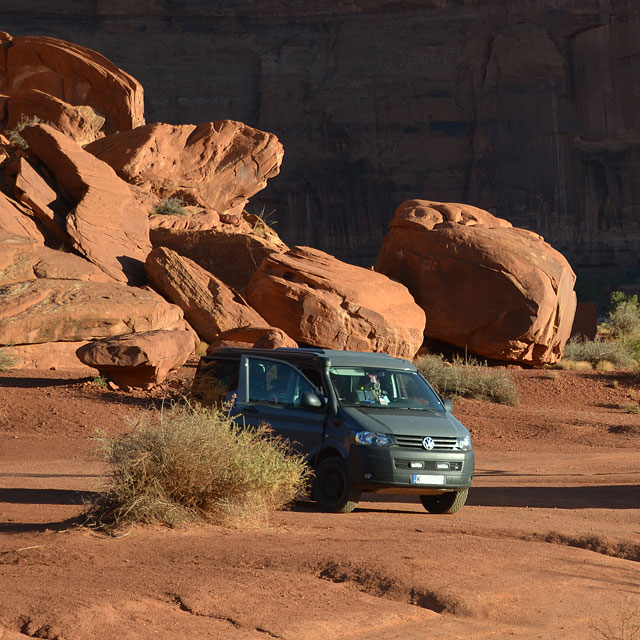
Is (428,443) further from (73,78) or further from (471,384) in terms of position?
(73,78)

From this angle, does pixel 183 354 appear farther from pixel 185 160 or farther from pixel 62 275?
pixel 185 160

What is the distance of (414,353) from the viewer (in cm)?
2448

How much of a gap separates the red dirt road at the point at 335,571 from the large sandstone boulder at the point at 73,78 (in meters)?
34.1

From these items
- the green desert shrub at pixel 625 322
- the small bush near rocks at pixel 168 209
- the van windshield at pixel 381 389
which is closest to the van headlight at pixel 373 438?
the van windshield at pixel 381 389

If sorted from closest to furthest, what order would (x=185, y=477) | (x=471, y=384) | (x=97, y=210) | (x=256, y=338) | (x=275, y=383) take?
(x=185, y=477) < (x=275, y=383) < (x=256, y=338) < (x=471, y=384) < (x=97, y=210)

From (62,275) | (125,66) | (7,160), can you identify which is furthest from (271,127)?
(62,275)

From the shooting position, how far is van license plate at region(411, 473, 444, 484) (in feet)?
32.7

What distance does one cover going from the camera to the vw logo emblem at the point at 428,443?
33.1ft

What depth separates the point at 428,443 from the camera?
33.2 ft

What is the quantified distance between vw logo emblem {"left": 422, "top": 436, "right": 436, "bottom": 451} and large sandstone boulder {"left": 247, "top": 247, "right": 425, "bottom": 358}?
42.0 ft

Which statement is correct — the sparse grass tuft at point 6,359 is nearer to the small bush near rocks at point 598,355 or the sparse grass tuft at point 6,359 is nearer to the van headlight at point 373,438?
the van headlight at point 373,438

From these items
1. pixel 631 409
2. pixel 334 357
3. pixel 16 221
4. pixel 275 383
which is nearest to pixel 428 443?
pixel 334 357

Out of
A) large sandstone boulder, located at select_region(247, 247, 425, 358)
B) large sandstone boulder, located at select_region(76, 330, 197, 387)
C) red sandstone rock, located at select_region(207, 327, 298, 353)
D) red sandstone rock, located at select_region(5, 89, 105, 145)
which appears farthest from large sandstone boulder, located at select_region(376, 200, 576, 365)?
red sandstone rock, located at select_region(5, 89, 105, 145)

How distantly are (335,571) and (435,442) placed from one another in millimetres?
3586
